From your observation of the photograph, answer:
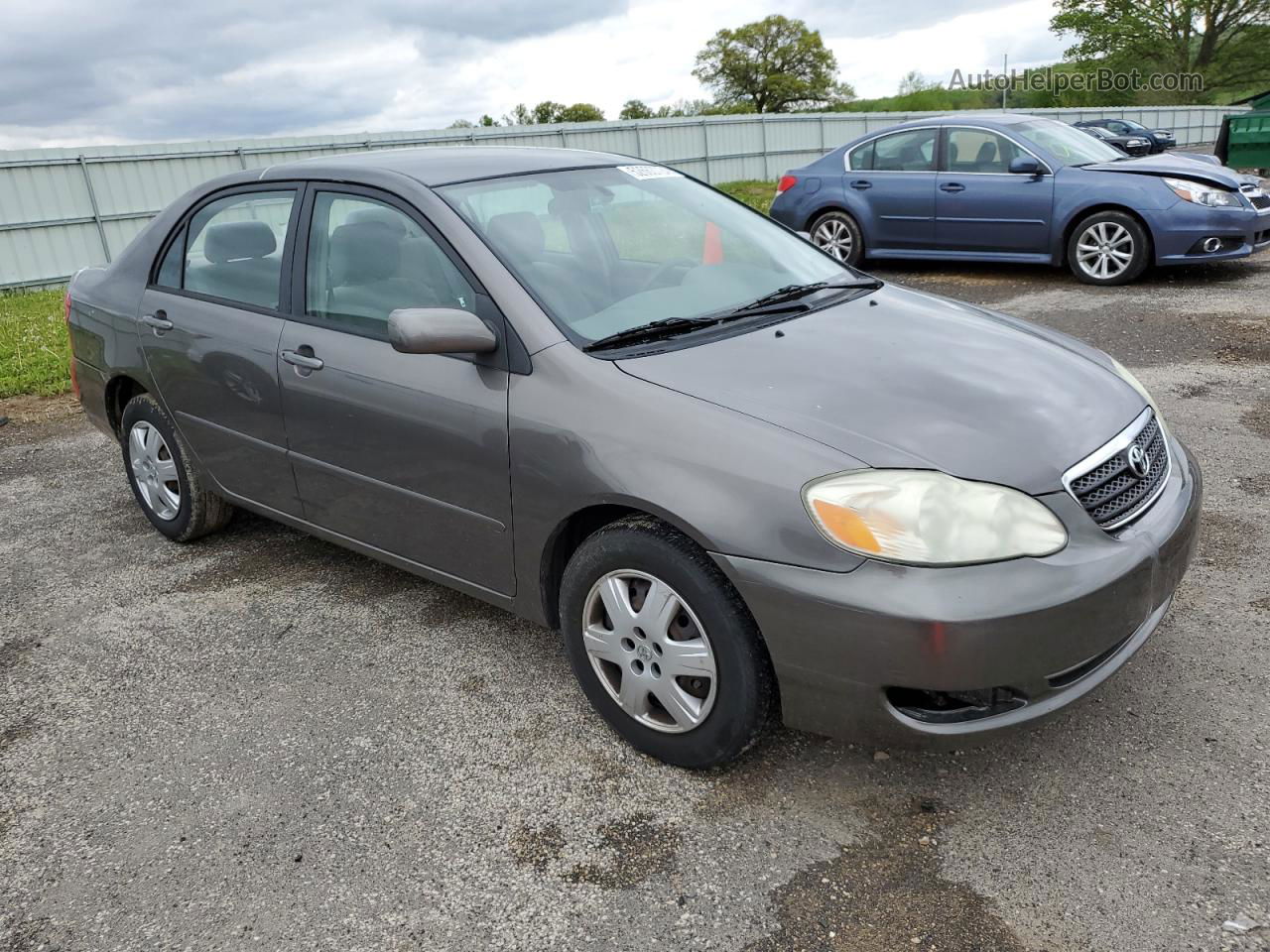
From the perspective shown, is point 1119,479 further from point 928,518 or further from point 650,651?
point 650,651

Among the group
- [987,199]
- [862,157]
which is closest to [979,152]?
[987,199]

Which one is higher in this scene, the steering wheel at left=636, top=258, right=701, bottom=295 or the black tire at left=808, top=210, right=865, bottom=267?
the steering wheel at left=636, top=258, right=701, bottom=295

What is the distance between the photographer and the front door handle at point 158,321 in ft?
13.8

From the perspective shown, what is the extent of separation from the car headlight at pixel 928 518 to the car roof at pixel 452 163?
1.80 m

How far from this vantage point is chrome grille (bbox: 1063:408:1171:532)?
254cm

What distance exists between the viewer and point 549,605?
3094 millimetres

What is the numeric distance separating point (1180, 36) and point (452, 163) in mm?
61335

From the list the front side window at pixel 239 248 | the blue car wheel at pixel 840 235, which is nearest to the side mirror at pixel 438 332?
the front side window at pixel 239 248

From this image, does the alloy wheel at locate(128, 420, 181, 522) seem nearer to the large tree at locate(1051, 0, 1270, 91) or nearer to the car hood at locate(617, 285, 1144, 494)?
the car hood at locate(617, 285, 1144, 494)

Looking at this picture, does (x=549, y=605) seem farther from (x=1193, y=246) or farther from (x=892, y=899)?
(x=1193, y=246)

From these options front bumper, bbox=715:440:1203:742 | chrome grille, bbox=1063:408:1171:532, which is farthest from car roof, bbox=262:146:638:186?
chrome grille, bbox=1063:408:1171:532

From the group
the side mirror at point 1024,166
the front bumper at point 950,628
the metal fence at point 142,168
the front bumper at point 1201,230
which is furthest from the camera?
the metal fence at point 142,168

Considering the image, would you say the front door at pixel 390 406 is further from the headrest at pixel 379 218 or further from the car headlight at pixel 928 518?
the car headlight at pixel 928 518

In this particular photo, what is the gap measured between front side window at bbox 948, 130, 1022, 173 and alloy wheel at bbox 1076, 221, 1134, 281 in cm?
100
